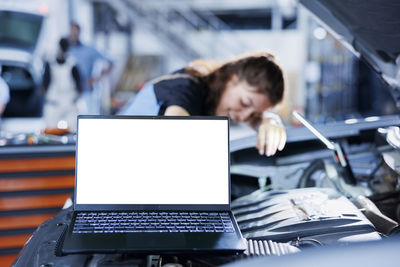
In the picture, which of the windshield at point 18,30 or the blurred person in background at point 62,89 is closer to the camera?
the windshield at point 18,30

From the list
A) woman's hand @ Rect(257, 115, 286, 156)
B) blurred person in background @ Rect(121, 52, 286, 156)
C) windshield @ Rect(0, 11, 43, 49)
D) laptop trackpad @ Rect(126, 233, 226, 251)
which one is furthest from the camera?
windshield @ Rect(0, 11, 43, 49)

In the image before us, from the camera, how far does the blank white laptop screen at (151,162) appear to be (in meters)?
1.10

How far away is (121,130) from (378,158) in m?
0.99

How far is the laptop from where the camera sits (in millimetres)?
1087

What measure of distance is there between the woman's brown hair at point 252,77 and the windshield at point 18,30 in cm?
416

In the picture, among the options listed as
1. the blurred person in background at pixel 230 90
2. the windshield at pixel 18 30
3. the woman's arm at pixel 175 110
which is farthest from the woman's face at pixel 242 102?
the windshield at pixel 18 30

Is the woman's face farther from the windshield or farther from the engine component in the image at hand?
the windshield

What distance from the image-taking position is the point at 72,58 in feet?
17.8

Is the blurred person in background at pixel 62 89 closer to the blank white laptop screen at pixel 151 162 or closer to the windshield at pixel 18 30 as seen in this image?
the windshield at pixel 18 30

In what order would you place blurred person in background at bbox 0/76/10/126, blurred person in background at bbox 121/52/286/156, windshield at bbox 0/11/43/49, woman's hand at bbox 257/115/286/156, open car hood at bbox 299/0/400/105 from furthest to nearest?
windshield at bbox 0/11/43/49 < blurred person in background at bbox 0/76/10/126 < blurred person in background at bbox 121/52/286/156 < woman's hand at bbox 257/115/286/156 < open car hood at bbox 299/0/400/105

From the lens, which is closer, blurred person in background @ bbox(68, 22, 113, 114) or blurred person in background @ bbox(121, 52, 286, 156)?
blurred person in background @ bbox(121, 52, 286, 156)

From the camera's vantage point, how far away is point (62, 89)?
5516 millimetres

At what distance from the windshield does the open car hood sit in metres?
4.80

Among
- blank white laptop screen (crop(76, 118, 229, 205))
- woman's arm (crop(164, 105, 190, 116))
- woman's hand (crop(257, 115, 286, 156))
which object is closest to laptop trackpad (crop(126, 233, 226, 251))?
blank white laptop screen (crop(76, 118, 229, 205))
